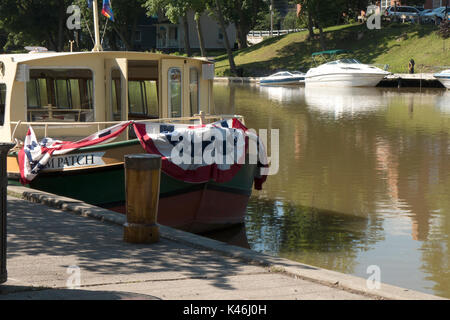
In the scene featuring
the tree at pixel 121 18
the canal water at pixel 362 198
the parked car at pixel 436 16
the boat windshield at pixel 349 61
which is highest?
the tree at pixel 121 18

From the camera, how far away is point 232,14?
81.2 meters

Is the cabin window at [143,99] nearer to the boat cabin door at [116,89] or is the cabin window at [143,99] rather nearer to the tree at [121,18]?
the boat cabin door at [116,89]

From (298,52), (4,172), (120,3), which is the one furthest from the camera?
(120,3)

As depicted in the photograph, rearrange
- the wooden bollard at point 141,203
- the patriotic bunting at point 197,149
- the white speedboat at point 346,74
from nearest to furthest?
the wooden bollard at point 141,203 → the patriotic bunting at point 197,149 → the white speedboat at point 346,74

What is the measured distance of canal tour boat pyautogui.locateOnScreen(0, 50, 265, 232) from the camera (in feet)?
43.1

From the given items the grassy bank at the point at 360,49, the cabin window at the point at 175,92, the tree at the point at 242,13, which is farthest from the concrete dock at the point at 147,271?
the tree at the point at 242,13

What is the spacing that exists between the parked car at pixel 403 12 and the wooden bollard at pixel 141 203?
211 feet

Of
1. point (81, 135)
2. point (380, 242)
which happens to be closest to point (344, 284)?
point (380, 242)

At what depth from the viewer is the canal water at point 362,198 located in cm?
1245

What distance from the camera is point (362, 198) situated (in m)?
17.1

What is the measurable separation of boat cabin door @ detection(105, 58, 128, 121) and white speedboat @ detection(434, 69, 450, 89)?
40.7 meters

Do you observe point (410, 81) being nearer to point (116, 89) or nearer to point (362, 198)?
point (362, 198)

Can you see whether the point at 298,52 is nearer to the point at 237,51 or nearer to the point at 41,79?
the point at 237,51

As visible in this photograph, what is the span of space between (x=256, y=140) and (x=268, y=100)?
3309cm
